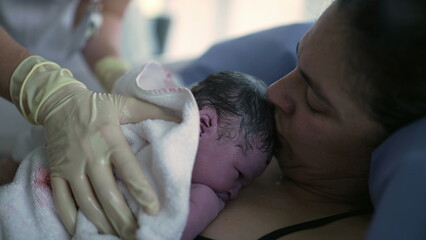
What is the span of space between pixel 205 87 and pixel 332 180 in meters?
0.39

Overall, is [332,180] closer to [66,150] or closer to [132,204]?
[132,204]

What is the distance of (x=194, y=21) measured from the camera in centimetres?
349

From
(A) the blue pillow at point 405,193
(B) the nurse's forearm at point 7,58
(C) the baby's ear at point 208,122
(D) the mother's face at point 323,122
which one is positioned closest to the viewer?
(A) the blue pillow at point 405,193

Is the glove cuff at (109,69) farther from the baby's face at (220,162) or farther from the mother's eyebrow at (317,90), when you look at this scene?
the mother's eyebrow at (317,90)

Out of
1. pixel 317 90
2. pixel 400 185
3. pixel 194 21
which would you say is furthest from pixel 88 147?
pixel 194 21

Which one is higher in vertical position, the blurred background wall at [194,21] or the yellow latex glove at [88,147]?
the yellow latex glove at [88,147]

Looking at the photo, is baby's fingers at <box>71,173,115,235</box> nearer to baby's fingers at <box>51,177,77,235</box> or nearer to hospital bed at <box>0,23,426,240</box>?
baby's fingers at <box>51,177,77,235</box>

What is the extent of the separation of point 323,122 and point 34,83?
0.69m

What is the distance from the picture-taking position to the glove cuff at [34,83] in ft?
3.39

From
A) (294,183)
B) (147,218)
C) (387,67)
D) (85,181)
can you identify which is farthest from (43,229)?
(387,67)

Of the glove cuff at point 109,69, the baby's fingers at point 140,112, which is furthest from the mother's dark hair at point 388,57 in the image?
the glove cuff at point 109,69

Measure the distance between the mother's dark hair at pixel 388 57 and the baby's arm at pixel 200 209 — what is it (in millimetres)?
374

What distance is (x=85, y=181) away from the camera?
2.94 ft

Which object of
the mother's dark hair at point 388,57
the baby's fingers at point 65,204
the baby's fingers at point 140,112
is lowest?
the baby's fingers at point 65,204
